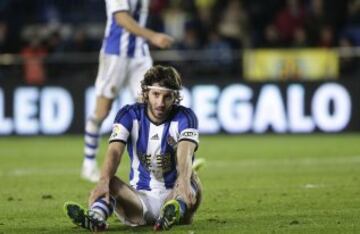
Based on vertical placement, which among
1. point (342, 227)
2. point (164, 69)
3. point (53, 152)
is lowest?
point (53, 152)

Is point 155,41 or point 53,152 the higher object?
point 155,41

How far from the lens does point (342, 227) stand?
718 centimetres

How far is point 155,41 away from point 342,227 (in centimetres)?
340

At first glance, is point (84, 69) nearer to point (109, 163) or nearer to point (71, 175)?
point (71, 175)

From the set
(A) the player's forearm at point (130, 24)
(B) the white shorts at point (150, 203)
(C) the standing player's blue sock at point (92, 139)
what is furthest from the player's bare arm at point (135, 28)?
(B) the white shorts at point (150, 203)

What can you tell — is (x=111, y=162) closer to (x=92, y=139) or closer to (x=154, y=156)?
(x=154, y=156)

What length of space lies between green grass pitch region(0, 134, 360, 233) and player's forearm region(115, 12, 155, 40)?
1627 mm

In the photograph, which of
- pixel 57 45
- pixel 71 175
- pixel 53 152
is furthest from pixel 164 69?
pixel 57 45

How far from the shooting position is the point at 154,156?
7469 mm

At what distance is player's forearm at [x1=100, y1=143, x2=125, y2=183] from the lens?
7.06 meters

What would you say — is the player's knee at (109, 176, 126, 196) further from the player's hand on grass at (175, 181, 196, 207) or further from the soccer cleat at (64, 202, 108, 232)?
the player's hand on grass at (175, 181, 196, 207)

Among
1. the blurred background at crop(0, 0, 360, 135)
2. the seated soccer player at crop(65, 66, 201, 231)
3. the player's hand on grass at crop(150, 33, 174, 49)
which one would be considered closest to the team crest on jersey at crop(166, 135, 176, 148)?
the seated soccer player at crop(65, 66, 201, 231)

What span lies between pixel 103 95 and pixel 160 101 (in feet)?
13.5

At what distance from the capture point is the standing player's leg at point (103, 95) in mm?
11328
